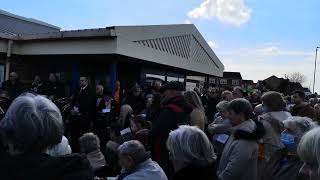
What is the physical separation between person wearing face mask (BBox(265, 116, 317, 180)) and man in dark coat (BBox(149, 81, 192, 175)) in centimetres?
164

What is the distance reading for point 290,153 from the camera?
13.8ft

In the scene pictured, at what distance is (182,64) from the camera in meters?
16.9

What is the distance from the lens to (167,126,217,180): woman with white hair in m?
3.44

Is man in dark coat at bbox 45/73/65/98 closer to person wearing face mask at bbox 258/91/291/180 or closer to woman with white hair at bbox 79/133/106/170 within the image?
woman with white hair at bbox 79/133/106/170

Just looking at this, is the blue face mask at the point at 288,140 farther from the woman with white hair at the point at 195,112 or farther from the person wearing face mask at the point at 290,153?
the woman with white hair at the point at 195,112

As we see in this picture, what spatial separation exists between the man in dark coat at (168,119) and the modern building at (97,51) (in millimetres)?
5686

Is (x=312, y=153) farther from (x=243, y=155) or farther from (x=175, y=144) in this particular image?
(x=243, y=155)

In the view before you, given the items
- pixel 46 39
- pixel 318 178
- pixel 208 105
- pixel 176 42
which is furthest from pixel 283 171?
pixel 176 42

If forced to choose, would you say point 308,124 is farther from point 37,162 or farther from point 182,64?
point 182,64

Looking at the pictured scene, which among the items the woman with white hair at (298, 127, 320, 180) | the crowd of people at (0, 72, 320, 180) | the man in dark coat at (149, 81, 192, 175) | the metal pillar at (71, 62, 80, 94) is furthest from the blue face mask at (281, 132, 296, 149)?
the metal pillar at (71, 62, 80, 94)

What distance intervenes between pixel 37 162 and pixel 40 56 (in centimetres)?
1294

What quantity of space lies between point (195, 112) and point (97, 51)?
20.4ft

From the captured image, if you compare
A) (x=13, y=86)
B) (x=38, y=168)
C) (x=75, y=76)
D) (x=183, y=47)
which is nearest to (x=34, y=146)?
(x=38, y=168)

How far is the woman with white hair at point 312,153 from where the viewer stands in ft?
8.18
